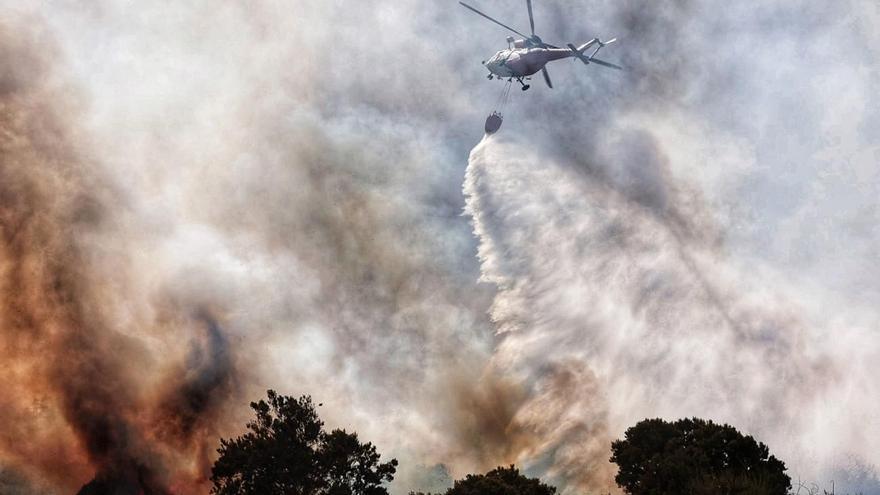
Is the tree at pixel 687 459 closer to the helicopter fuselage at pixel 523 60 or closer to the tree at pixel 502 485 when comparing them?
the tree at pixel 502 485

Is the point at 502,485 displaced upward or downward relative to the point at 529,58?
downward

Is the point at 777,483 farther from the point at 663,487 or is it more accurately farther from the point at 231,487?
the point at 231,487

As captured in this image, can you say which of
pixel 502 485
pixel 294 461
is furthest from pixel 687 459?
pixel 294 461

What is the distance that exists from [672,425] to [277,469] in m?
41.4

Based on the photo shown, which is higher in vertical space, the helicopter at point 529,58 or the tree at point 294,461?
the helicopter at point 529,58

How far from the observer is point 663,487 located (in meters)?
56.9

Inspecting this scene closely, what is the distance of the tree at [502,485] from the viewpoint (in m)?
55.5

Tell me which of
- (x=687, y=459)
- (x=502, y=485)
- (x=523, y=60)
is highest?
(x=523, y=60)

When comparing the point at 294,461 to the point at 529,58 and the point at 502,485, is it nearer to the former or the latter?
the point at 502,485

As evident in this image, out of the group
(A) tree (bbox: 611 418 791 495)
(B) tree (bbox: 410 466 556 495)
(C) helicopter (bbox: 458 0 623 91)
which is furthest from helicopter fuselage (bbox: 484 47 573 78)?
(B) tree (bbox: 410 466 556 495)

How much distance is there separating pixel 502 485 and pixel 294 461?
20806 mm

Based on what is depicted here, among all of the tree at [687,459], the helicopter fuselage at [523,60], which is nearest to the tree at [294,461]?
the tree at [687,459]

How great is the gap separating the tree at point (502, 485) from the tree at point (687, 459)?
9.77 metres

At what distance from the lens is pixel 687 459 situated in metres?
57.0
